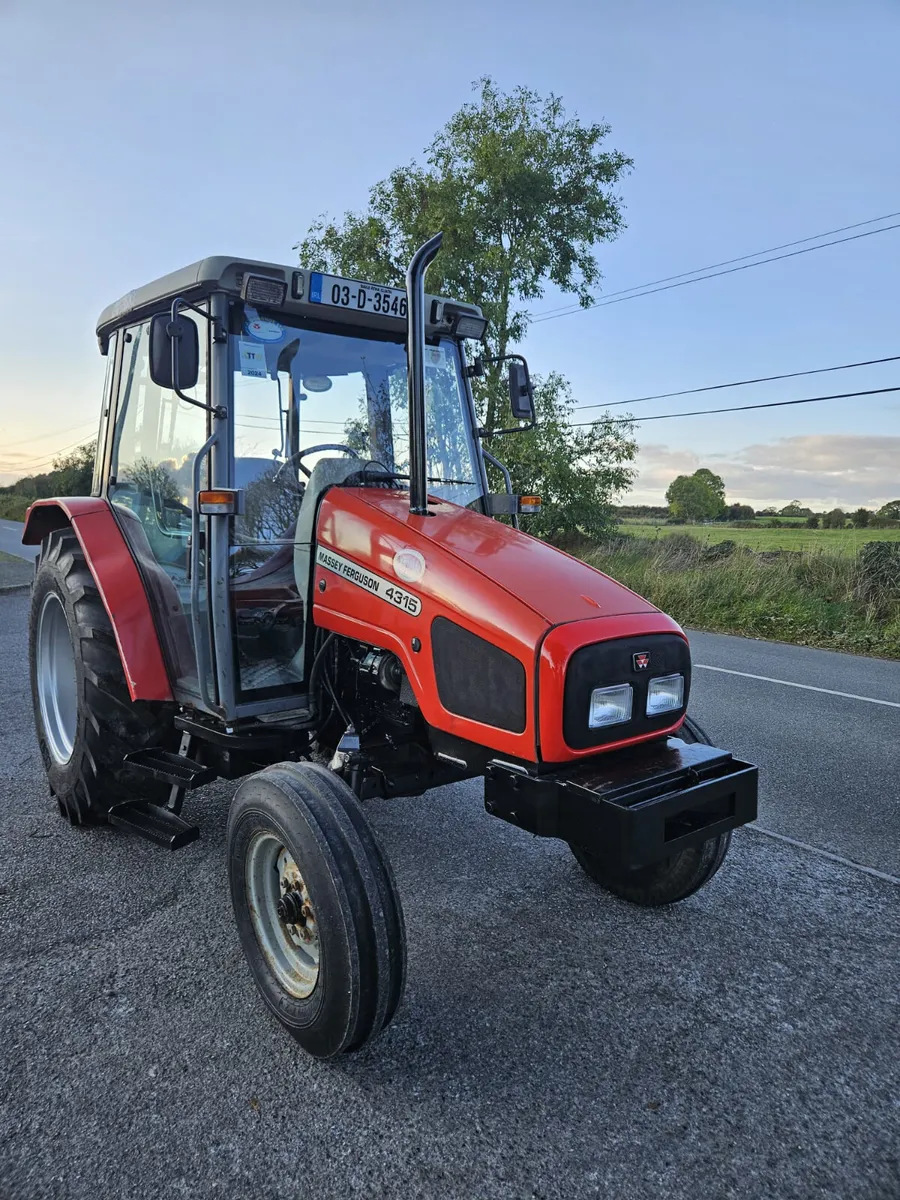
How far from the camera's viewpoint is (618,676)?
93.9 inches

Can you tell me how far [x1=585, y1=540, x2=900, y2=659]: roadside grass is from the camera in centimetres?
1016

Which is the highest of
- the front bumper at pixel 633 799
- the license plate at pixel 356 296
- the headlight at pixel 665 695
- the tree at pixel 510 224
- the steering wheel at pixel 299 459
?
the tree at pixel 510 224

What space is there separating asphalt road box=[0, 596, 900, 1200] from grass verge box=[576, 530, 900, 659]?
691 centimetres

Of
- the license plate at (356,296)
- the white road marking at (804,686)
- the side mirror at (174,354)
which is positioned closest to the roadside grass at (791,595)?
the white road marking at (804,686)

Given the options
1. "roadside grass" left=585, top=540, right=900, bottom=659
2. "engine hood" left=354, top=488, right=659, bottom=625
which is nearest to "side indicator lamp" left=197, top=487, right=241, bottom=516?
"engine hood" left=354, top=488, right=659, bottom=625

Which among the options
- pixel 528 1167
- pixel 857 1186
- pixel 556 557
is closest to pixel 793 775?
pixel 556 557

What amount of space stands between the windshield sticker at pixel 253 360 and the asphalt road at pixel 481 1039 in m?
1.99

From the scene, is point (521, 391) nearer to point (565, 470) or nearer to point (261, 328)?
point (261, 328)

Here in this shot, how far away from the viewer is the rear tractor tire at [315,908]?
2.12 metres

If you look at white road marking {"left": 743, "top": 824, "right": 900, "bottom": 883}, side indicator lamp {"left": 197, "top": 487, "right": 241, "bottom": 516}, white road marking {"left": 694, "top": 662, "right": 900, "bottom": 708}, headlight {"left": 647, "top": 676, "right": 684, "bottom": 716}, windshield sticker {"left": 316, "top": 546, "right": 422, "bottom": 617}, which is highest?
side indicator lamp {"left": 197, "top": 487, "right": 241, "bottom": 516}

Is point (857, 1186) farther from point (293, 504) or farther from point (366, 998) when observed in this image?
point (293, 504)

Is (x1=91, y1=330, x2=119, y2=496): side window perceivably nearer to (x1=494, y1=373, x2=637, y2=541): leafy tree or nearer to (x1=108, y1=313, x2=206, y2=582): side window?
(x1=108, y1=313, x2=206, y2=582): side window

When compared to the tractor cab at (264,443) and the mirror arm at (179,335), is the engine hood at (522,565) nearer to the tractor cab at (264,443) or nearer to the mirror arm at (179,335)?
the tractor cab at (264,443)

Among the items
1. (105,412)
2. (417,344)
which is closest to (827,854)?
(417,344)
